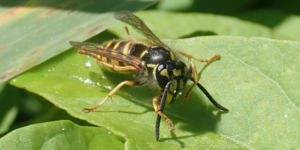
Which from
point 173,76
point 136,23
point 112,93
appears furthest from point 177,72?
point 136,23

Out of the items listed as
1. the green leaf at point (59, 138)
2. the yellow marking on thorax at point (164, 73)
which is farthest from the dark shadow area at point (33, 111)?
the yellow marking on thorax at point (164, 73)

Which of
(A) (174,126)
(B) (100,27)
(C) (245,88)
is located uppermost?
(B) (100,27)

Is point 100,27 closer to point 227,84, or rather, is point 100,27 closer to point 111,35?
point 111,35

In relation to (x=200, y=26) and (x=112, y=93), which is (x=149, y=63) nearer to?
(x=112, y=93)

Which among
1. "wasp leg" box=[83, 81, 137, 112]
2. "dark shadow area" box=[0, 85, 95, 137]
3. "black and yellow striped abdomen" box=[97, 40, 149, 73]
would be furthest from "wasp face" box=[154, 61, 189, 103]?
"dark shadow area" box=[0, 85, 95, 137]

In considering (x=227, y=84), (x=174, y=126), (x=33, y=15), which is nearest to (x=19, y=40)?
(x=33, y=15)

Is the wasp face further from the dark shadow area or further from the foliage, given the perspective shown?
the dark shadow area
